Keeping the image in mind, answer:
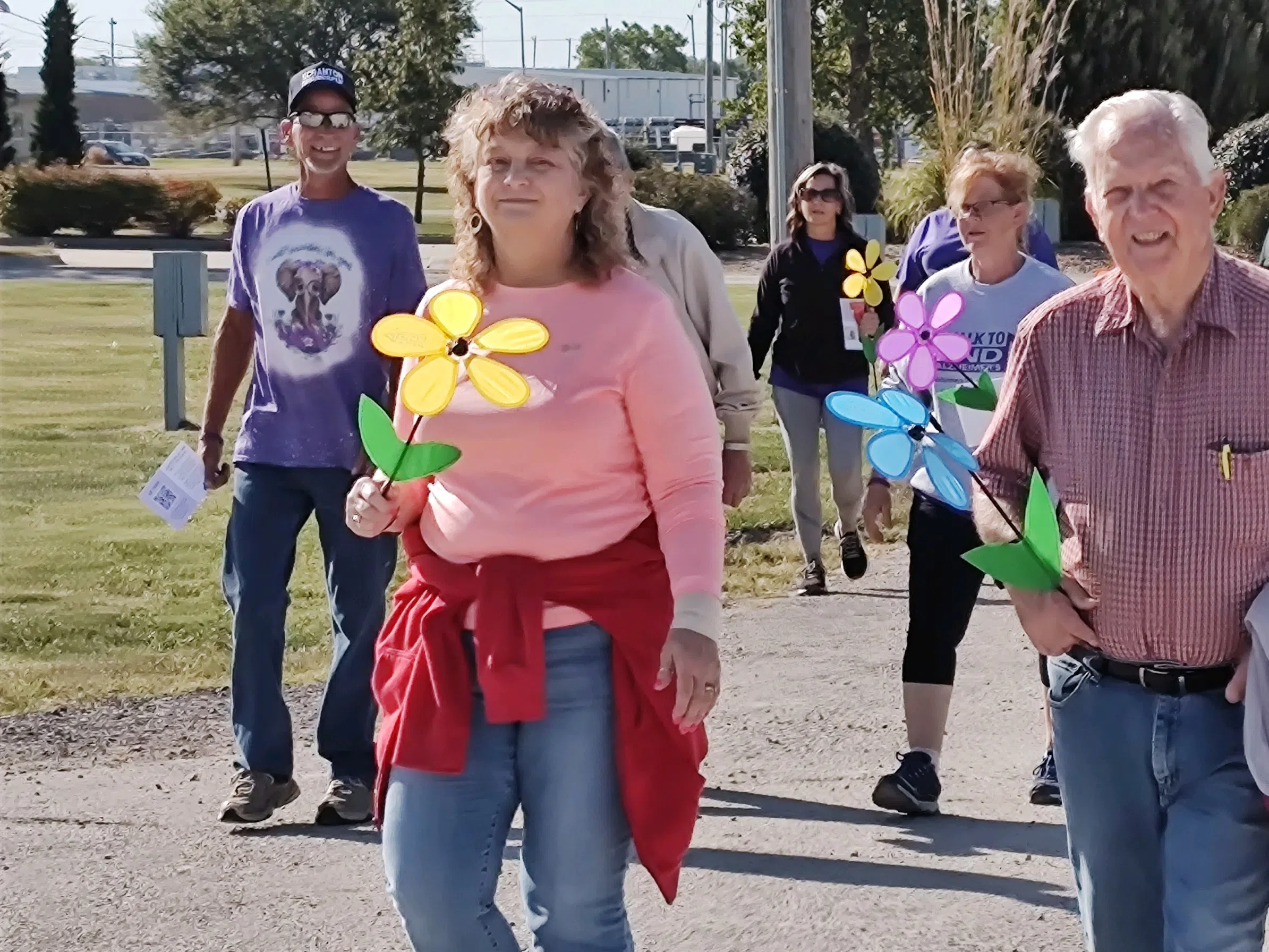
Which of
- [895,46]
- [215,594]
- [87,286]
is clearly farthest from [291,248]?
[895,46]

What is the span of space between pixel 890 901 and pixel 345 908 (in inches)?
50.6

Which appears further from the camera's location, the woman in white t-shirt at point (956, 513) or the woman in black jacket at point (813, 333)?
the woman in black jacket at point (813, 333)

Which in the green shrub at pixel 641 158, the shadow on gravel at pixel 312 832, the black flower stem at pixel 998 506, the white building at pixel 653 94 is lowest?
the shadow on gravel at pixel 312 832

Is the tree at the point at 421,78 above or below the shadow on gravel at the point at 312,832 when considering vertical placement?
above

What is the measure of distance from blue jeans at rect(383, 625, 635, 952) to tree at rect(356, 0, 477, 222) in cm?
3688

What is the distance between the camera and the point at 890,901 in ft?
14.7

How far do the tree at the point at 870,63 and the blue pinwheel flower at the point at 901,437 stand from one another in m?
36.1

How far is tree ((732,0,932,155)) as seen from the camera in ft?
131

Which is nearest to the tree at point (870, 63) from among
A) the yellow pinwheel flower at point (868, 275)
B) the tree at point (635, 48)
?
the yellow pinwheel flower at point (868, 275)

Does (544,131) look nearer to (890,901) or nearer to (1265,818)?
(1265,818)

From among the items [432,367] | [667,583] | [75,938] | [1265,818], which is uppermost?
[432,367]

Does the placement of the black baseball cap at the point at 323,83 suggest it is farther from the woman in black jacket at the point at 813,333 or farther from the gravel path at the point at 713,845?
the woman in black jacket at the point at 813,333

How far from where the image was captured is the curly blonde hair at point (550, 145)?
3.07 m

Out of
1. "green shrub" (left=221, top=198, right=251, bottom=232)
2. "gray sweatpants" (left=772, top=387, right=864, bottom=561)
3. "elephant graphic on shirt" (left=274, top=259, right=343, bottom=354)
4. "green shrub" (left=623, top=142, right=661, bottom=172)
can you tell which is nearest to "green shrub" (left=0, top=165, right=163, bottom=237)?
"green shrub" (left=221, top=198, right=251, bottom=232)
